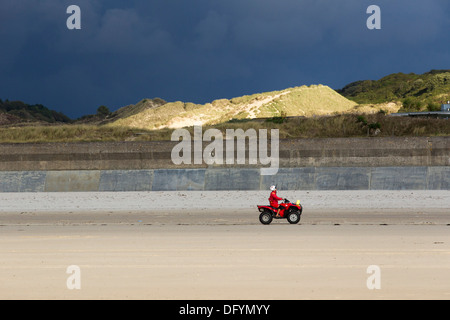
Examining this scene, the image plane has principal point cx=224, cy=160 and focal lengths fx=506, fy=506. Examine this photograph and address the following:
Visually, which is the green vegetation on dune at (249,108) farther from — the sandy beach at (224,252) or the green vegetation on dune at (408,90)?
the sandy beach at (224,252)

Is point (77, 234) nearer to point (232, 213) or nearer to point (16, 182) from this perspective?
point (232, 213)

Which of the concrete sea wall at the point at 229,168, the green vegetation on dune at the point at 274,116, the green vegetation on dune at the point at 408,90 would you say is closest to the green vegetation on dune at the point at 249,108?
the green vegetation on dune at the point at 274,116

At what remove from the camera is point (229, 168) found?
2016 cm

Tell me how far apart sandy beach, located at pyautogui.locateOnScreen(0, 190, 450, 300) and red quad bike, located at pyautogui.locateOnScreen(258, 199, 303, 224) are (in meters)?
0.30

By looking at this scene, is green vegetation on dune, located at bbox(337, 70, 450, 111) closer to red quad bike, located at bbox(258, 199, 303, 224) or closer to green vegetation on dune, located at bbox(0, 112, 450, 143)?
green vegetation on dune, located at bbox(0, 112, 450, 143)

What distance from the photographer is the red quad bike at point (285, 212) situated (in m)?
11.8

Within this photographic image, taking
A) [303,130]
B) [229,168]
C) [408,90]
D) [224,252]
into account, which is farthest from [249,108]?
[224,252]

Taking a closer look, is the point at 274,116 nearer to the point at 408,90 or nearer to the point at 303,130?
the point at 303,130

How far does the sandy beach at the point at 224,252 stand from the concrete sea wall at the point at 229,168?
11.5ft

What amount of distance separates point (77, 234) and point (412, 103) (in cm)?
7582

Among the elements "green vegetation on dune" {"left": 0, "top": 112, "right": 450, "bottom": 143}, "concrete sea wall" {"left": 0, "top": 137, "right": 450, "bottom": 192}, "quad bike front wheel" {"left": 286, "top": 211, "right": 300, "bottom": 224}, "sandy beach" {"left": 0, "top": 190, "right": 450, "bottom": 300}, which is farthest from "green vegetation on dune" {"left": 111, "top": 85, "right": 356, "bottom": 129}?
"quad bike front wheel" {"left": 286, "top": 211, "right": 300, "bottom": 224}
